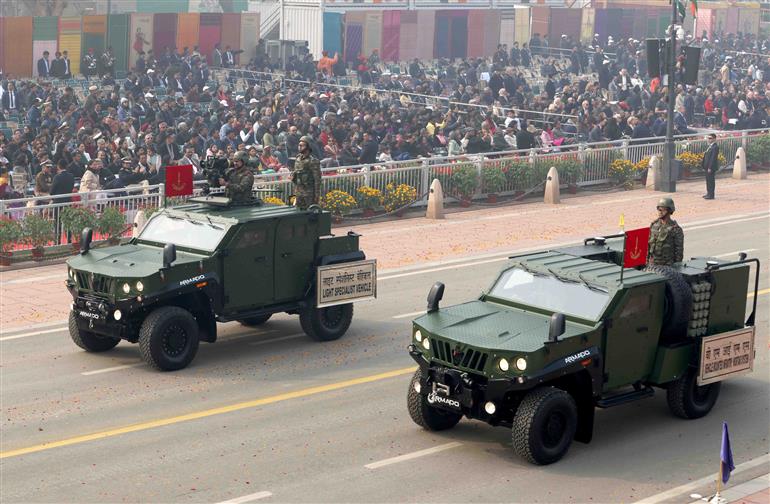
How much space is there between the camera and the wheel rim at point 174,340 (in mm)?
16375

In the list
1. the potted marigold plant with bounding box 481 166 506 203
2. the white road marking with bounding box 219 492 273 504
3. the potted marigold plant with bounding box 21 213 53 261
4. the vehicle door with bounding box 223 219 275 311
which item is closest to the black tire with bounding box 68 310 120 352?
the vehicle door with bounding box 223 219 275 311

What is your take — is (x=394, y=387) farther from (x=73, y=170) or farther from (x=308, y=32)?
(x=308, y=32)

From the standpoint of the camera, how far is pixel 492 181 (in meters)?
31.3

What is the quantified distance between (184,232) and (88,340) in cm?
191

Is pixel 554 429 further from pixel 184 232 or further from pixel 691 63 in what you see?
pixel 691 63

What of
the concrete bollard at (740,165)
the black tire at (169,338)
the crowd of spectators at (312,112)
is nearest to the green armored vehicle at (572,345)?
the black tire at (169,338)

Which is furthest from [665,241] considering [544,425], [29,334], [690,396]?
[29,334]

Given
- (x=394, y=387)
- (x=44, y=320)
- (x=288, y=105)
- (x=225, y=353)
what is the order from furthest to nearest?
1. (x=288, y=105)
2. (x=44, y=320)
3. (x=225, y=353)
4. (x=394, y=387)

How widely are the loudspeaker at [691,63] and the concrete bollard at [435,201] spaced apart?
8707 mm

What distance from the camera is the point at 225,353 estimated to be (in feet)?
57.6

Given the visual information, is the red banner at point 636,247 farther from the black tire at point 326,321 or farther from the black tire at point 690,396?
the black tire at point 326,321

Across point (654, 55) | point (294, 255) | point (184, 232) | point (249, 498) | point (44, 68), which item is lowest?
point (249, 498)

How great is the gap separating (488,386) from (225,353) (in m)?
5.75

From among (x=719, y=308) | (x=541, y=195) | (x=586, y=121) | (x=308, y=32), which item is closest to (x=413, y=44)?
(x=308, y=32)
